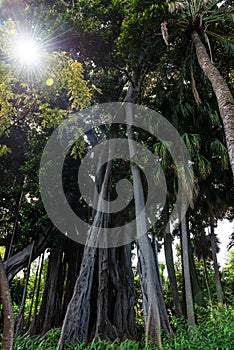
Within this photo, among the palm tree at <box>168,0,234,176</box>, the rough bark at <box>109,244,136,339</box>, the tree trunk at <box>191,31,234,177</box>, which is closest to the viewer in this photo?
the tree trunk at <box>191,31,234,177</box>

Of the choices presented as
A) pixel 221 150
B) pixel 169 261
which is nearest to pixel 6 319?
pixel 221 150

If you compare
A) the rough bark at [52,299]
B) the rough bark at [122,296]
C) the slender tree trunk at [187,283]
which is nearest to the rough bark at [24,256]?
the rough bark at [52,299]

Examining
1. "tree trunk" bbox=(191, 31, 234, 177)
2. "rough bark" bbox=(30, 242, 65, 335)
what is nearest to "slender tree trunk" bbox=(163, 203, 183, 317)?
"rough bark" bbox=(30, 242, 65, 335)

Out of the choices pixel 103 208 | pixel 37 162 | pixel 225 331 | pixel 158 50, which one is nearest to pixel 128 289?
pixel 103 208

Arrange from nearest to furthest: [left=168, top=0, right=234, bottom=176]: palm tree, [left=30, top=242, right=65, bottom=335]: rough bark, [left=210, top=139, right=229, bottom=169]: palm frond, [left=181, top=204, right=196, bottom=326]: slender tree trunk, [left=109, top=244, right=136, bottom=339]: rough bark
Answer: [left=168, top=0, right=234, bottom=176]: palm tree, [left=181, top=204, right=196, bottom=326]: slender tree trunk, [left=210, top=139, right=229, bottom=169]: palm frond, [left=109, top=244, right=136, bottom=339]: rough bark, [left=30, top=242, right=65, bottom=335]: rough bark

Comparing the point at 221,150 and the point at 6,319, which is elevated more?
the point at 221,150

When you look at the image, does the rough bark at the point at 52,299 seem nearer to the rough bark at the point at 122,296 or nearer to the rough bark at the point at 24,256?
the rough bark at the point at 24,256

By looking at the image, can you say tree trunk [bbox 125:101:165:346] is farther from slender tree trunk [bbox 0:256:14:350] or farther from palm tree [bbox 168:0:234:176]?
palm tree [bbox 168:0:234:176]

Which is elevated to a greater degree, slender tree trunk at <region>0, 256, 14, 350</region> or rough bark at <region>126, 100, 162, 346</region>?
rough bark at <region>126, 100, 162, 346</region>

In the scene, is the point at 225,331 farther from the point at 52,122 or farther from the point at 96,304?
the point at 96,304

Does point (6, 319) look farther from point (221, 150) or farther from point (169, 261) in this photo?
point (169, 261)

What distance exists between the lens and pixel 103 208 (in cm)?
790

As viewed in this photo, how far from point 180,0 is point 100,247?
578 centimetres

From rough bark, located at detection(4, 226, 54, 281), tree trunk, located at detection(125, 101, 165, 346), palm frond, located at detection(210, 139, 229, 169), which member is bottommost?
tree trunk, located at detection(125, 101, 165, 346)
